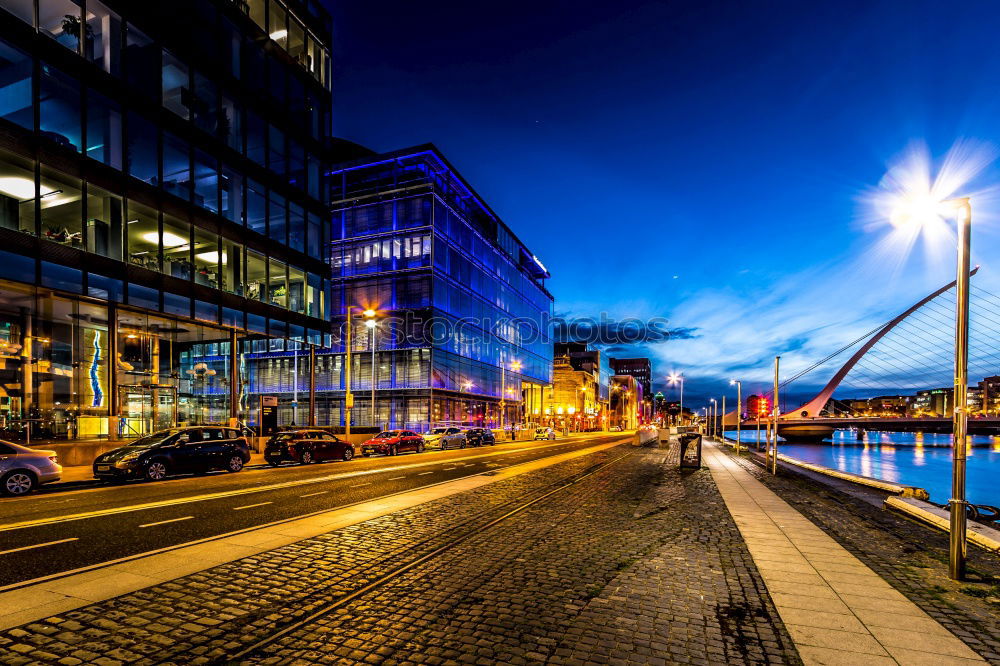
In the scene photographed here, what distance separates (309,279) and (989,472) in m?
67.2

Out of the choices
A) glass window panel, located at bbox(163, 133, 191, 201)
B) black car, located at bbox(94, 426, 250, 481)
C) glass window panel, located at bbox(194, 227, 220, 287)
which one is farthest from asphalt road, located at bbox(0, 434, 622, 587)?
glass window panel, located at bbox(163, 133, 191, 201)

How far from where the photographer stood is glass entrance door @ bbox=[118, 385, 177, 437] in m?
28.0

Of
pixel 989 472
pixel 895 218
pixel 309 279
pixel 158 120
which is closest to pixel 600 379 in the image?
pixel 989 472

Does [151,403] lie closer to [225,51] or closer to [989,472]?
[225,51]

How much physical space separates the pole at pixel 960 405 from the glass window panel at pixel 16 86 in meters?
30.4

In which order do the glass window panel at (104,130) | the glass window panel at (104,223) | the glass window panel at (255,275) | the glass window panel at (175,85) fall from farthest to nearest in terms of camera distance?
1. the glass window panel at (255,275)
2. the glass window panel at (175,85)
3. the glass window panel at (104,223)
4. the glass window panel at (104,130)

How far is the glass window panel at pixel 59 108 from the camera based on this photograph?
22312 millimetres

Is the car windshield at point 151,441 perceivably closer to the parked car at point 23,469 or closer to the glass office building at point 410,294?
the parked car at point 23,469

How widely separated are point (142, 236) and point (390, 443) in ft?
58.7

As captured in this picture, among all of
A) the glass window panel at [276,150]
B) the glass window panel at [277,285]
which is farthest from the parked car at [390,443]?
the glass window panel at [276,150]

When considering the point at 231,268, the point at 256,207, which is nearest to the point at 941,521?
the point at 231,268

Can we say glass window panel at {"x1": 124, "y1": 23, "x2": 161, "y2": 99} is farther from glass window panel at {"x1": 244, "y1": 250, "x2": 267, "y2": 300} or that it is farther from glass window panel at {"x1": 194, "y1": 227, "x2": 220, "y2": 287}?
glass window panel at {"x1": 244, "y1": 250, "x2": 267, "y2": 300}

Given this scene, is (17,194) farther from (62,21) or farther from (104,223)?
(62,21)

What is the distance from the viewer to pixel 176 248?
2852cm
